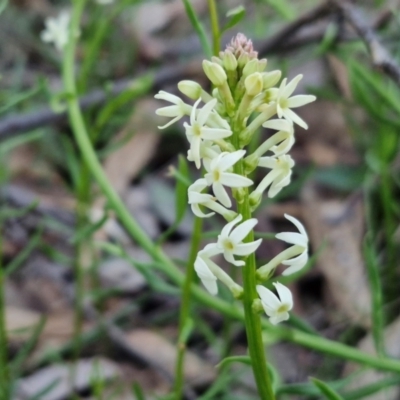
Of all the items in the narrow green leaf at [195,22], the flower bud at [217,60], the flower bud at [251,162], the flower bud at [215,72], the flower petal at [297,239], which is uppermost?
the narrow green leaf at [195,22]

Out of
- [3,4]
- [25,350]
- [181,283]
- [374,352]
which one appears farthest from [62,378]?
[3,4]

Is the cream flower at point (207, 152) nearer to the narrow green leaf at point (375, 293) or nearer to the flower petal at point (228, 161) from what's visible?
the flower petal at point (228, 161)

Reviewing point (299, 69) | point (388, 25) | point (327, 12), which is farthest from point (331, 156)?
point (327, 12)

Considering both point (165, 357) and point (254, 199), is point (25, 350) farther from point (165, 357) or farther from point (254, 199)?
point (254, 199)

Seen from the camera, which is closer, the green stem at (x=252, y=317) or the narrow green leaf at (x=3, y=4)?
the green stem at (x=252, y=317)

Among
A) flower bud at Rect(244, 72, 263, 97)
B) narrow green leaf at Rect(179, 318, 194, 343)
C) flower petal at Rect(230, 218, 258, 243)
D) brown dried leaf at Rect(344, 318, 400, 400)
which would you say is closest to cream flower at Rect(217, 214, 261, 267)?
flower petal at Rect(230, 218, 258, 243)

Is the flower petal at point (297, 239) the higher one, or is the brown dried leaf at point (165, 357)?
the flower petal at point (297, 239)

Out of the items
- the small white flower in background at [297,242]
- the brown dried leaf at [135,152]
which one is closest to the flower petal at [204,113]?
the small white flower in background at [297,242]
